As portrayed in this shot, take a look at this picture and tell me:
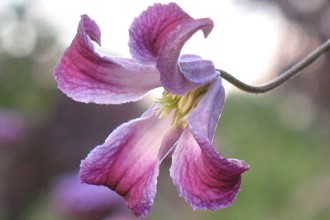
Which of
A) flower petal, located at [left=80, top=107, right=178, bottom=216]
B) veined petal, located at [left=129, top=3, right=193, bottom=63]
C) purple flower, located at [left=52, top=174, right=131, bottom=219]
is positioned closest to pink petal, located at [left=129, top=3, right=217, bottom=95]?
veined petal, located at [left=129, top=3, right=193, bottom=63]

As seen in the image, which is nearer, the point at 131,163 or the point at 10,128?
the point at 131,163

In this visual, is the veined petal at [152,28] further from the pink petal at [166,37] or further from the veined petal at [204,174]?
the veined petal at [204,174]

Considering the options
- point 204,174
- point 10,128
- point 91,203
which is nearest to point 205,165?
point 204,174

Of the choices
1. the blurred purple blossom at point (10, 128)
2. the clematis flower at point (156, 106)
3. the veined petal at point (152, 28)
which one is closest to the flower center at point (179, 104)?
the clematis flower at point (156, 106)

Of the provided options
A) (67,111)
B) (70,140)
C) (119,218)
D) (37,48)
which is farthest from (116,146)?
(37,48)

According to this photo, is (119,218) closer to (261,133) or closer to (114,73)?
(114,73)

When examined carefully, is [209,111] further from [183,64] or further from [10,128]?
[10,128]

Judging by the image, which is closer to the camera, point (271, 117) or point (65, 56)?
point (65, 56)
